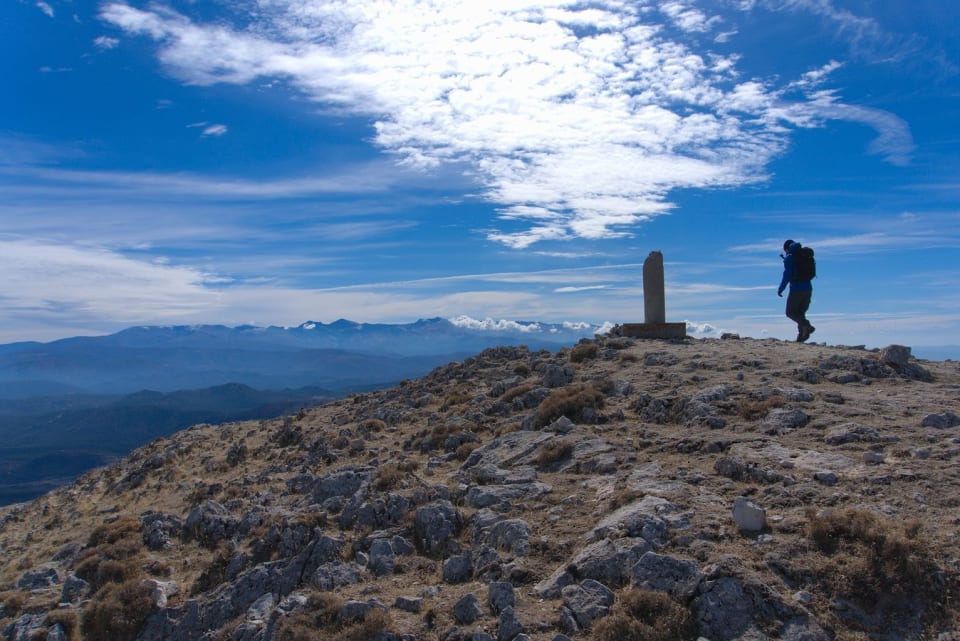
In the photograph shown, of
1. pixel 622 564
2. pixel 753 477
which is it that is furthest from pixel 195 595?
pixel 753 477

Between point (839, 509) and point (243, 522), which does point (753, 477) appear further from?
point (243, 522)

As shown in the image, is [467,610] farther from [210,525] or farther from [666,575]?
[210,525]

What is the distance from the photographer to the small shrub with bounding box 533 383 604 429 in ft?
61.8

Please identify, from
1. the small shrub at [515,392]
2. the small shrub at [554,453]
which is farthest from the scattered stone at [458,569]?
the small shrub at [515,392]

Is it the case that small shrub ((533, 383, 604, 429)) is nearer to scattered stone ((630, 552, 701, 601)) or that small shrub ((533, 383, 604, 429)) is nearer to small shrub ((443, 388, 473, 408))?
small shrub ((443, 388, 473, 408))

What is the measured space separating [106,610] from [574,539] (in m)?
10.7

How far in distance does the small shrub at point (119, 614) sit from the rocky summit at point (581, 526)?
0.04 metres

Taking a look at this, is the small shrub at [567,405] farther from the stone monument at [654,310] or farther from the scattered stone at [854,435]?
the stone monument at [654,310]

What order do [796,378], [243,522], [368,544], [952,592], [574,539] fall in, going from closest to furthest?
[952,592], [574,539], [368,544], [243,522], [796,378]

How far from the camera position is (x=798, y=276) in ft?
81.8

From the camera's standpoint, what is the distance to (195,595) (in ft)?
46.9

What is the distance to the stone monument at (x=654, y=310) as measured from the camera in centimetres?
2838

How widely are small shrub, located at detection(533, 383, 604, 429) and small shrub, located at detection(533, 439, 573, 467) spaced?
2396mm

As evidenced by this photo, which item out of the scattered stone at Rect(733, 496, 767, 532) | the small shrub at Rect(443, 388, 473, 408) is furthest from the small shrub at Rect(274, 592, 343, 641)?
the small shrub at Rect(443, 388, 473, 408)
